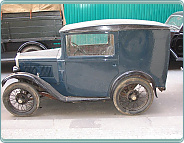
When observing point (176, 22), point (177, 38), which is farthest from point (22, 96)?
point (176, 22)

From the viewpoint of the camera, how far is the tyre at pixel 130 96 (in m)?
3.75

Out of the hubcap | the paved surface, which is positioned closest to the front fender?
the paved surface

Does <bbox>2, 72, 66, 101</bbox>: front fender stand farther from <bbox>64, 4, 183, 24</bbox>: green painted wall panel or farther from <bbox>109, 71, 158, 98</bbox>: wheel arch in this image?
<bbox>64, 4, 183, 24</bbox>: green painted wall panel

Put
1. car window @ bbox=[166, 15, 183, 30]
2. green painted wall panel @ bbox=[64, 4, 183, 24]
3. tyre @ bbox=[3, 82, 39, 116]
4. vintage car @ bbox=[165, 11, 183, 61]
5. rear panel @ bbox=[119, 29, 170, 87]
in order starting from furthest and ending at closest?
green painted wall panel @ bbox=[64, 4, 183, 24], car window @ bbox=[166, 15, 183, 30], vintage car @ bbox=[165, 11, 183, 61], tyre @ bbox=[3, 82, 39, 116], rear panel @ bbox=[119, 29, 170, 87]

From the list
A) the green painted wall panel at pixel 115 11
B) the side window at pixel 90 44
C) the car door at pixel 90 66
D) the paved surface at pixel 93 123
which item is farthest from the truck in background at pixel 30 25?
the car door at pixel 90 66

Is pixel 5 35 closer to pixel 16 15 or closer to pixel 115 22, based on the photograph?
pixel 16 15

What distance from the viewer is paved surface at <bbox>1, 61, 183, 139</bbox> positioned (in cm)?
321

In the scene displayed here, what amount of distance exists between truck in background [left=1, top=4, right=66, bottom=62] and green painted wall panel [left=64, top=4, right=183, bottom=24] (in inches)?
96.2

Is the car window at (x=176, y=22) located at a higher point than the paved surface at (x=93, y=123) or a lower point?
higher

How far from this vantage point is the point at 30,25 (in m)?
7.16

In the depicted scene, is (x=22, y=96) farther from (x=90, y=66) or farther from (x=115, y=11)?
(x=115, y=11)

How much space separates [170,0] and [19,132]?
3594 millimetres

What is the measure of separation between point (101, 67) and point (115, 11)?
22.0ft

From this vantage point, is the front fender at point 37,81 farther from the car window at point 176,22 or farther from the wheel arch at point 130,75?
the car window at point 176,22
